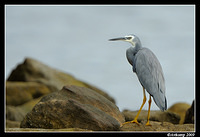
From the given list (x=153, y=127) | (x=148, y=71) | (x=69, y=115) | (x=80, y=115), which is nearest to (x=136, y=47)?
(x=148, y=71)

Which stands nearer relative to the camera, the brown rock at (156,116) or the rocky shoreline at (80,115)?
the rocky shoreline at (80,115)

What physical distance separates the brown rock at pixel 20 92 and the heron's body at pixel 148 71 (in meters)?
11.2

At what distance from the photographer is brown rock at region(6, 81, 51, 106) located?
64.0 ft

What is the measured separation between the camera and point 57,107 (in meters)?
8.89

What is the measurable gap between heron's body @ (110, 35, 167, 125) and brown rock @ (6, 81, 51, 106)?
36.9 feet

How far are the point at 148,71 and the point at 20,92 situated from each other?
39.2 ft

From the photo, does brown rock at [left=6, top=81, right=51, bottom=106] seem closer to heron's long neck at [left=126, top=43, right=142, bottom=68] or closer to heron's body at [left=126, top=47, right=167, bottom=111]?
heron's long neck at [left=126, top=43, right=142, bottom=68]

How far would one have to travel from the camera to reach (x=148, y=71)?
9.23 meters

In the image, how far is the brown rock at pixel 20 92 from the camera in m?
19.5

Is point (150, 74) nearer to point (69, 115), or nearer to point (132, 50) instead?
point (132, 50)

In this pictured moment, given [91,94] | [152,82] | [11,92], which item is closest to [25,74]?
[11,92]

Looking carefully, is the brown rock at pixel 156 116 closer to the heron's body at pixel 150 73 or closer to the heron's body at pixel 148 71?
the heron's body at pixel 148 71

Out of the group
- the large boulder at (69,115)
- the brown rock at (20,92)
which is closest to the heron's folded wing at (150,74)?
the large boulder at (69,115)

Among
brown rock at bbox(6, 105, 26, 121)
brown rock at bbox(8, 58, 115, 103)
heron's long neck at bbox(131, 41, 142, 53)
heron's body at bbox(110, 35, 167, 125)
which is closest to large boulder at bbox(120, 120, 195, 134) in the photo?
heron's body at bbox(110, 35, 167, 125)
